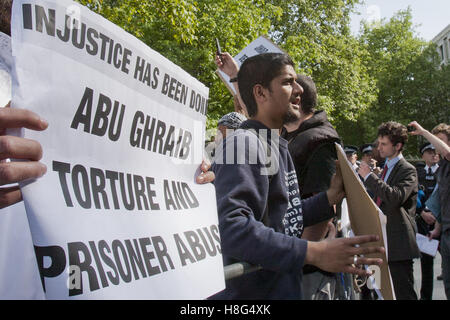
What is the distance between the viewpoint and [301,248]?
1.60 meters

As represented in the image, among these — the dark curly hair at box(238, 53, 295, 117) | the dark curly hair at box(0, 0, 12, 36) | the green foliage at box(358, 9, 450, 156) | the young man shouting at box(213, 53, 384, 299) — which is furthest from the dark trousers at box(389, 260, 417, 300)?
the green foliage at box(358, 9, 450, 156)

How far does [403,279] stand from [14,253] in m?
4.09

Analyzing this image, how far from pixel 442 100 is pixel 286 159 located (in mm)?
36218

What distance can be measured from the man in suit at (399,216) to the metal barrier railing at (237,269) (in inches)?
115

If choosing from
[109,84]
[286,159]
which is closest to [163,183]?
[109,84]

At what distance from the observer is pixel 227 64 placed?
135 inches

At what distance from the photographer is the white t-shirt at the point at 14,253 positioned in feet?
3.53

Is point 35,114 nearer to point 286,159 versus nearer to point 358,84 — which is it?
point 286,159

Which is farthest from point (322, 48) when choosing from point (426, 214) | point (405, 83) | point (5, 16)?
point (5, 16)

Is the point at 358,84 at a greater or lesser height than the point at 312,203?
greater

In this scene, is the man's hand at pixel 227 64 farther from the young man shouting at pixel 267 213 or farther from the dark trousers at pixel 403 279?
the dark trousers at pixel 403 279

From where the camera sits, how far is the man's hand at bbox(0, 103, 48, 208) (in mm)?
926

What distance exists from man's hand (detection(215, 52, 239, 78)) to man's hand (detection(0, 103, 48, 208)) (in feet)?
8.31
